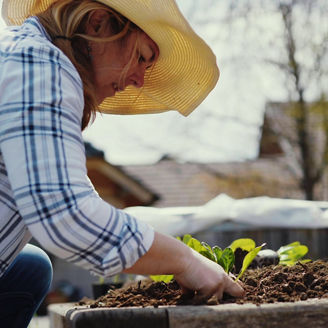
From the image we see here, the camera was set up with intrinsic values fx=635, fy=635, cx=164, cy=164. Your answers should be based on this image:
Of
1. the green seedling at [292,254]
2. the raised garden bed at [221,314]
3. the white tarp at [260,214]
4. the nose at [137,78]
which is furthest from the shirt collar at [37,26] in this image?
the white tarp at [260,214]

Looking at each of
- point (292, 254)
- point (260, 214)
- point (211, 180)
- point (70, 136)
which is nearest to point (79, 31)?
point (70, 136)

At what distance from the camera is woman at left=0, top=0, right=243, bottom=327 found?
1397 millimetres

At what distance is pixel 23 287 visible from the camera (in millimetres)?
2090

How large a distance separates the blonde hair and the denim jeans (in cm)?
63

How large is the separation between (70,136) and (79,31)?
1.28 ft

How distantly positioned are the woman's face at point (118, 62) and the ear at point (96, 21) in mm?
24

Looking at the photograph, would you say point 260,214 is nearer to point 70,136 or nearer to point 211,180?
point 211,180

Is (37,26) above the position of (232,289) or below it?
above

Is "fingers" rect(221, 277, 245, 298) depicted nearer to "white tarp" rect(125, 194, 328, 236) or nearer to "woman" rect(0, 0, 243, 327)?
"woman" rect(0, 0, 243, 327)

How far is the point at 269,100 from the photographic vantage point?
12.5m

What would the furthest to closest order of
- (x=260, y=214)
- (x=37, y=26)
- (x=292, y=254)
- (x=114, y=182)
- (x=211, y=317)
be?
1. (x=114, y=182)
2. (x=260, y=214)
3. (x=292, y=254)
4. (x=37, y=26)
5. (x=211, y=317)

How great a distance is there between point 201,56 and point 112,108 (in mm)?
423

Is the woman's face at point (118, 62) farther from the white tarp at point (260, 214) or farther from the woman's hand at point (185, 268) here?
the white tarp at point (260, 214)

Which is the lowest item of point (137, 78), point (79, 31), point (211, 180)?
point (211, 180)
